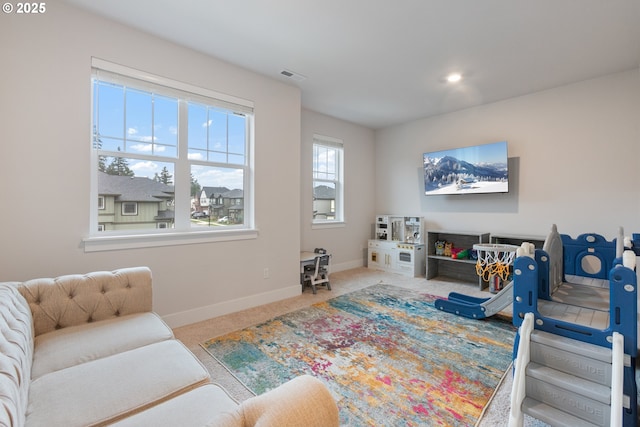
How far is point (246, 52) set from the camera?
9.44 ft

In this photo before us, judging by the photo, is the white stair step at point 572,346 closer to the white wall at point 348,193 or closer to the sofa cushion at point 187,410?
the sofa cushion at point 187,410

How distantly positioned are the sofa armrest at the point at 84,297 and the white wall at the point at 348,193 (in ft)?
9.23

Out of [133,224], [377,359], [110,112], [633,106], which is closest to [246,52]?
[110,112]

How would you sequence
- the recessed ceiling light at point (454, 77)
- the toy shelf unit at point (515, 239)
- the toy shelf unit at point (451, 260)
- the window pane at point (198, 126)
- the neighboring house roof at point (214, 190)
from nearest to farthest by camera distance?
the window pane at point (198, 126)
the neighboring house roof at point (214, 190)
the recessed ceiling light at point (454, 77)
the toy shelf unit at point (515, 239)
the toy shelf unit at point (451, 260)

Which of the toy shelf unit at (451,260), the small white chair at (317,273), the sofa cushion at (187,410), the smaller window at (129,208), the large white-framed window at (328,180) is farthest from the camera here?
the large white-framed window at (328,180)

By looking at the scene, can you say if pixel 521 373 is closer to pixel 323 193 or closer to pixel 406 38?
pixel 406 38

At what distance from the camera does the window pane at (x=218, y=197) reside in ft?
9.93

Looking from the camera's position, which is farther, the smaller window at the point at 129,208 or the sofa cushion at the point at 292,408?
the smaller window at the point at 129,208

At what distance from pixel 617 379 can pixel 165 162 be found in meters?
3.51

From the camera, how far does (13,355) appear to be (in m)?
1.04

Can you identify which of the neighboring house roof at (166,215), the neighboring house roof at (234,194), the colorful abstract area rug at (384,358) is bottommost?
the colorful abstract area rug at (384,358)

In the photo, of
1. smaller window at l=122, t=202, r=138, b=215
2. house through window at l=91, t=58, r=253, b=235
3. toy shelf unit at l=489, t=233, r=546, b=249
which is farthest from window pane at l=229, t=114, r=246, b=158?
toy shelf unit at l=489, t=233, r=546, b=249

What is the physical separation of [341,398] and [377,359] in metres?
0.54

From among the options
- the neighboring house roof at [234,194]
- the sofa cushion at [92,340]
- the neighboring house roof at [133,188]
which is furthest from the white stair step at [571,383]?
the neighboring house roof at [133,188]
